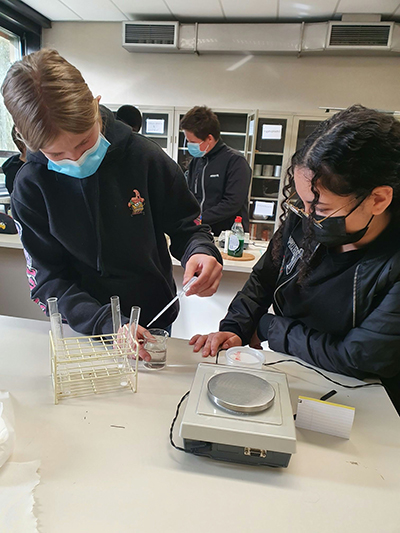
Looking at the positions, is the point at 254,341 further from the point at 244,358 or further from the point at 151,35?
the point at 151,35

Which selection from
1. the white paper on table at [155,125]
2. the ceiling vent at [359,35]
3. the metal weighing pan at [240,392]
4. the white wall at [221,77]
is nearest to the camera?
the metal weighing pan at [240,392]

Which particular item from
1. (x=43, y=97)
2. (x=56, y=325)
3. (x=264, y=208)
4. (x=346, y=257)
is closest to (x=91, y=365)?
(x=56, y=325)

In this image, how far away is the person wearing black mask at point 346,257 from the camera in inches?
34.8

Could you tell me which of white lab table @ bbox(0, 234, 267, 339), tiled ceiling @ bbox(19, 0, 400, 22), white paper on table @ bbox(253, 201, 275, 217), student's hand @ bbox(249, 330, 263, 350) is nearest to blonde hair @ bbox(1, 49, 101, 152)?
student's hand @ bbox(249, 330, 263, 350)

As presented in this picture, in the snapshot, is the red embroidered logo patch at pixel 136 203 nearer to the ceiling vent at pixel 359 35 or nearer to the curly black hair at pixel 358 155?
the curly black hair at pixel 358 155

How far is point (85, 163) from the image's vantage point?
1.03m

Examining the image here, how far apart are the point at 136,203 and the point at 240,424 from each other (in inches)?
29.6

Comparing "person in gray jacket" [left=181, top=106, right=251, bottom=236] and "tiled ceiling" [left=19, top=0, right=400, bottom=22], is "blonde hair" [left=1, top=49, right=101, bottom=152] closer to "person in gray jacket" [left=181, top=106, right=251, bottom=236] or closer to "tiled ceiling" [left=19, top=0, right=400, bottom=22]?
"person in gray jacket" [left=181, top=106, right=251, bottom=236]

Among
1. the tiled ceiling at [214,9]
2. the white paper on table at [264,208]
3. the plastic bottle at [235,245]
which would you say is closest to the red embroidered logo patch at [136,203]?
the plastic bottle at [235,245]

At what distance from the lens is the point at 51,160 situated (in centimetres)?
99

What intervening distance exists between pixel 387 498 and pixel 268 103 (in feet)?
15.1

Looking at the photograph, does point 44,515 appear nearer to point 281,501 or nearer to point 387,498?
point 281,501

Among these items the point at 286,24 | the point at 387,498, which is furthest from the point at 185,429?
the point at 286,24

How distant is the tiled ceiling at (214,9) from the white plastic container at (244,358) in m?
3.89
